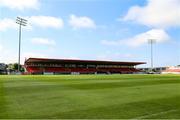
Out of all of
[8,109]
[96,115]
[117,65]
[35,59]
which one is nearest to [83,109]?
[96,115]

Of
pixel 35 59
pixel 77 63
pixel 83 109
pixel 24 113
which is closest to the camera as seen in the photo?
pixel 24 113

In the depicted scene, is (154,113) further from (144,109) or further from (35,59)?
(35,59)

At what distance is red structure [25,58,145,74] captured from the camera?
11488 centimetres

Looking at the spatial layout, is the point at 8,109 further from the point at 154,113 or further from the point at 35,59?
the point at 35,59

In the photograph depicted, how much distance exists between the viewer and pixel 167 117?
10.2 m

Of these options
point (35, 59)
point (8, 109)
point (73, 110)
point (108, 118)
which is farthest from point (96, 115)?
point (35, 59)

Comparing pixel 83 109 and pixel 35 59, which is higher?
pixel 35 59

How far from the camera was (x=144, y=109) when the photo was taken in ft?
39.1

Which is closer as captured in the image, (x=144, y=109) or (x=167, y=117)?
(x=167, y=117)

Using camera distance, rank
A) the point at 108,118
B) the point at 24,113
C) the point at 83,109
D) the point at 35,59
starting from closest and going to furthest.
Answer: the point at 108,118 < the point at 24,113 < the point at 83,109 < the point at 35,59

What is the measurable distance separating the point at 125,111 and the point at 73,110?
214cm

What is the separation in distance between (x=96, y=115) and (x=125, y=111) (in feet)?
4.89

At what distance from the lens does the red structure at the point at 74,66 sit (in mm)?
114875

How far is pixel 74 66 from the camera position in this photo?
125 meters
